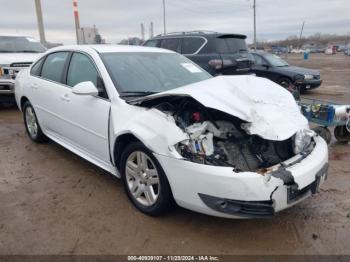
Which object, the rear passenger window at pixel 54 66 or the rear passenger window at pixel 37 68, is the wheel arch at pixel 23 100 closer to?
the rear passenger window at pixel 37 68

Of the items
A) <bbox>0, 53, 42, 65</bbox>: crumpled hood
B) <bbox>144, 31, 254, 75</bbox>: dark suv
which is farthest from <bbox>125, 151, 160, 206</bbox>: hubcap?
<bbox>0, 53, 42, 65</bbox>: crumpled hood

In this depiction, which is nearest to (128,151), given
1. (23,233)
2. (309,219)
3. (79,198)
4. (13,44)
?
(79,198)

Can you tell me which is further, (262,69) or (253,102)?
(262,69)

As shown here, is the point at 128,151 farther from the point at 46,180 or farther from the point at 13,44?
the point at 13,44

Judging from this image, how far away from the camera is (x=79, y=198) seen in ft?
12.3

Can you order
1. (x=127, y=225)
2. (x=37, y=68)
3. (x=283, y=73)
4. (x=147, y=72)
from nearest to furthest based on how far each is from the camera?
(x=127, y=225)
(x=147, y=72)
(x=37, y=68)
(x=283, y=73)

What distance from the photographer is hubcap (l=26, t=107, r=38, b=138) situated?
551cm

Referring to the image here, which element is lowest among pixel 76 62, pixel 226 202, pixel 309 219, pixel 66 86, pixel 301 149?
pixel 309 219

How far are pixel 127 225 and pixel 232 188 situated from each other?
1134 millimetres

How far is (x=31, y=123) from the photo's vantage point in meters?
5.65

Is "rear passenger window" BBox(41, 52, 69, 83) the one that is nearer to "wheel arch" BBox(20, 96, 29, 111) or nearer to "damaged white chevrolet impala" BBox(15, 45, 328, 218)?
"damaged white chevrolet impala" BBox(15, 45, 328, 218)

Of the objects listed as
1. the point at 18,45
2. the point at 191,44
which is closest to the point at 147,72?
the point at 191,44

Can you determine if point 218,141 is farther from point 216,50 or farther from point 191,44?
point 191,44

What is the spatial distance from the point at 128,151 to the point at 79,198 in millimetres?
905
